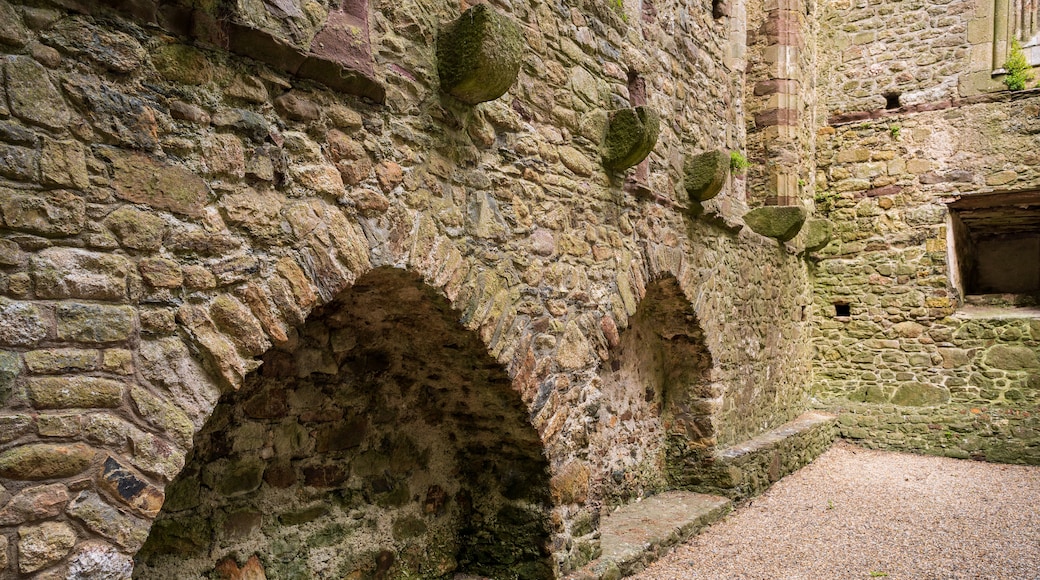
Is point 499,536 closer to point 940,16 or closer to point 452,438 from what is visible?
point 452,438

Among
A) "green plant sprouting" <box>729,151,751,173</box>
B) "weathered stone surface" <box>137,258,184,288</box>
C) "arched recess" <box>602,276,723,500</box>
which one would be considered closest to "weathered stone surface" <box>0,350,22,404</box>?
"weathered stone surface" <box>137,258,184,288</box>

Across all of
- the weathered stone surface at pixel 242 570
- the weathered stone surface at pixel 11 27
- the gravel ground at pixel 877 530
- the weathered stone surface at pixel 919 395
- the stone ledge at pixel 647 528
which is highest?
the weathered stone surface at pixel 11 27

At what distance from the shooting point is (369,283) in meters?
2.64

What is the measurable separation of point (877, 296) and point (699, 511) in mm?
4766

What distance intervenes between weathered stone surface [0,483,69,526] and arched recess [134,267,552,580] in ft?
3.13

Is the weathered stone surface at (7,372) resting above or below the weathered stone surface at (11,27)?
below

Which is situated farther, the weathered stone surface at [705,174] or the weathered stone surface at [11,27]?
the weathered stone surface at [705,174]

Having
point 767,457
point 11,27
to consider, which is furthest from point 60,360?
point 767,457

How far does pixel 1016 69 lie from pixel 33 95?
30.0 ft

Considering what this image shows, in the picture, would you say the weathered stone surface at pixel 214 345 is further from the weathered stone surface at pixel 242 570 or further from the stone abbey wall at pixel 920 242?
the stone abbey wall at pixel 920 242

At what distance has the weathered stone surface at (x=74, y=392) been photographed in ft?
5.13

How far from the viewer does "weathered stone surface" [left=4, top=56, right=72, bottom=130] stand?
1514 millimetres

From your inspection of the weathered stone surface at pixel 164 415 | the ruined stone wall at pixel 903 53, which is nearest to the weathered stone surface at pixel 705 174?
the weathered stone surface at pixel 164 415

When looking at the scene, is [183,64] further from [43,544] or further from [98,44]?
[43,544]
